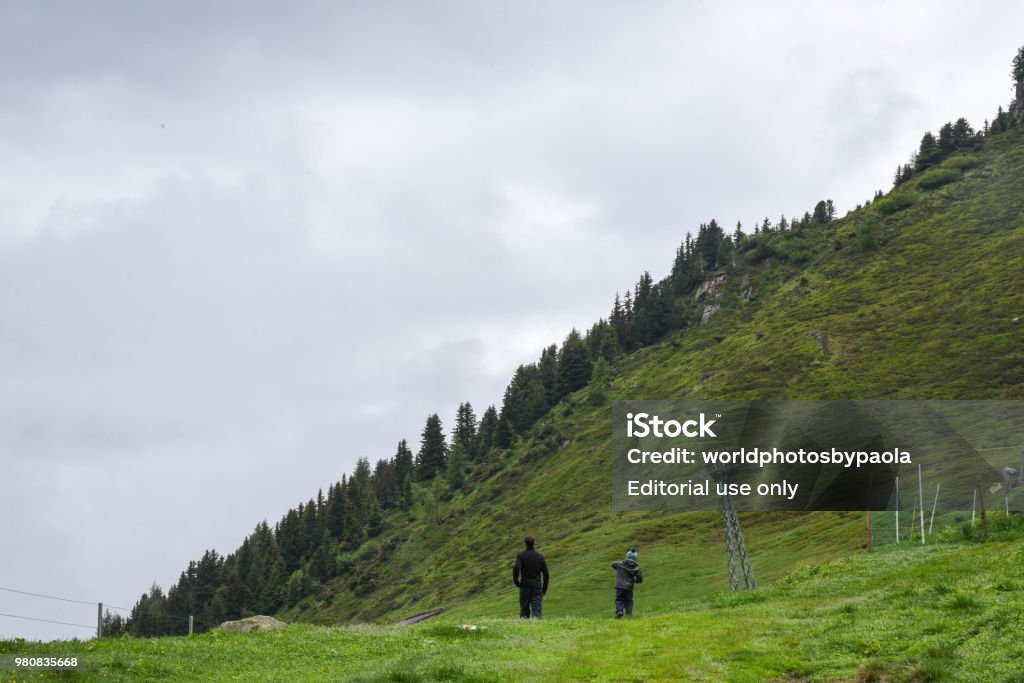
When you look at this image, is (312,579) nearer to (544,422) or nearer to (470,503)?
(470,503)

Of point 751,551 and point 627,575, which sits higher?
point 627,575

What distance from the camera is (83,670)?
15094 mm

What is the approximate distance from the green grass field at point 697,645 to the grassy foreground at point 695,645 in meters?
0.04

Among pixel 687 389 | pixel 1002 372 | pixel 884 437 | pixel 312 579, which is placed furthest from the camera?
Result: pixel 312 579

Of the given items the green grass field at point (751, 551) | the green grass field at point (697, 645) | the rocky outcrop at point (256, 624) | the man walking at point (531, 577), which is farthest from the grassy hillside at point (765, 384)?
the rocky outcrop at point (256, 624)

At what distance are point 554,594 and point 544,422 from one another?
124 meters

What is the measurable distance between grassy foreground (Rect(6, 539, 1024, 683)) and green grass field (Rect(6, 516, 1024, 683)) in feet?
0.12

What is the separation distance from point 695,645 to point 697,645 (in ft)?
0.13

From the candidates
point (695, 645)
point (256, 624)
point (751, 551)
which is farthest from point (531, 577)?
point (751, 551)

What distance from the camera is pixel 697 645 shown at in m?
18.4

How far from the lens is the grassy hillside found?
70.9m

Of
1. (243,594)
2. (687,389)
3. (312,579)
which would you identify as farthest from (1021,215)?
(243,594)

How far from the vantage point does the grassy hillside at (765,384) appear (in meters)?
70.9

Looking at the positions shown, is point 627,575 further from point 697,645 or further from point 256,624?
point 256,624
